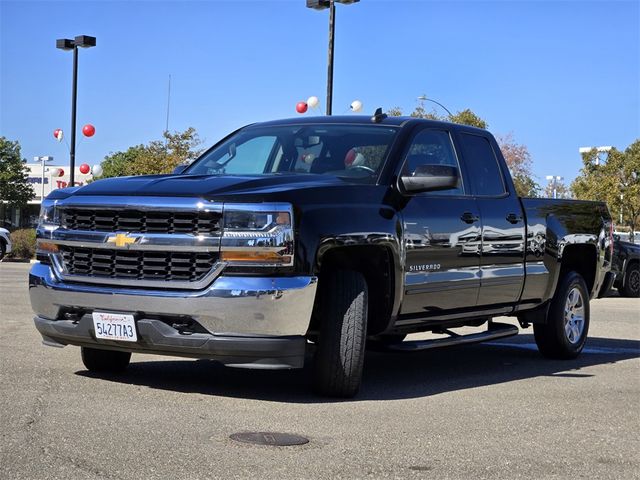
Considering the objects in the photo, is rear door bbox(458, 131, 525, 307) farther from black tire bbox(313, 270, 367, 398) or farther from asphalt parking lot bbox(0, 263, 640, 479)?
black tire bbox(313, 270, 367, 398)

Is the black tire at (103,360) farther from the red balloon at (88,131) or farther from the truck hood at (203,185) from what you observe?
the red balloon at (88,131)

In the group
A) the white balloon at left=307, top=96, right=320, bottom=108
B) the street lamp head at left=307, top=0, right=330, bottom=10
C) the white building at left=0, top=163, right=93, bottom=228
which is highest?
the street lamp head at left=307, top=0, right=330, bottom=10

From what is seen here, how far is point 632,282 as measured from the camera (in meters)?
19.5

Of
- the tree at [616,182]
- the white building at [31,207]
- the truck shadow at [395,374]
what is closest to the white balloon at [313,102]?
the truck shadow at [395,374]

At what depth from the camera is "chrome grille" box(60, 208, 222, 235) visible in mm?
6308

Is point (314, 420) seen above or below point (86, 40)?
below

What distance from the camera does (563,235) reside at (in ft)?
30.7

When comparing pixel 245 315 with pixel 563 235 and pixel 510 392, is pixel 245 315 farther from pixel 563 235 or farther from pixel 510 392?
pixel 563 235

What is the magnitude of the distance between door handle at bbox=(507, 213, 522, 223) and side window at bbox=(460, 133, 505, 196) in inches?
8.4

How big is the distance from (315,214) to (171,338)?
119 cm

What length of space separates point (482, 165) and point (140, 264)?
3454mm

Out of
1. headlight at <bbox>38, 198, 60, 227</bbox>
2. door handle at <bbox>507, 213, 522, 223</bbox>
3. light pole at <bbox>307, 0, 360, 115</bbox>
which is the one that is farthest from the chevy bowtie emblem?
light pole at <bbox>307, 0, 360, 115</bbox>

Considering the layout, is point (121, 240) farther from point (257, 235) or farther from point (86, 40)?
point (86, 40)

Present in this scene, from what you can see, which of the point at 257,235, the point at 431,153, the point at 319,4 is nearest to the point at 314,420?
the point at 257,235
